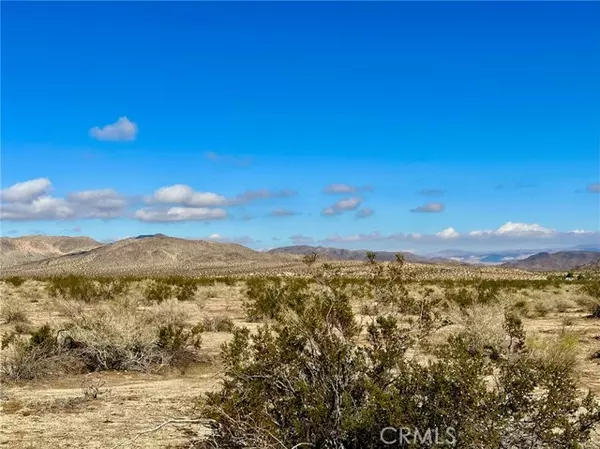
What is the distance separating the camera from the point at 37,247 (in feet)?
535

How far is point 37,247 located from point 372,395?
173 m

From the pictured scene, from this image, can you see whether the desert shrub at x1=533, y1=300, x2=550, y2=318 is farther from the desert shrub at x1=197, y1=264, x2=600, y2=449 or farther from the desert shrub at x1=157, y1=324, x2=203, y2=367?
→ the desert shrub at x1=197, y1=264, x2=600, y2=449

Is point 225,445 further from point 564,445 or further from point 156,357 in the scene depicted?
point 156,357

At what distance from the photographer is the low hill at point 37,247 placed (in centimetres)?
14950

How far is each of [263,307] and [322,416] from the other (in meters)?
15.9

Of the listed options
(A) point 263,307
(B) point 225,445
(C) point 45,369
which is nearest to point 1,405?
→ (C) point 45,369

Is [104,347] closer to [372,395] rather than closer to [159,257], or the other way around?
[372,395]

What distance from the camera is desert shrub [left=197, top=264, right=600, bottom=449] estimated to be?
5016mm

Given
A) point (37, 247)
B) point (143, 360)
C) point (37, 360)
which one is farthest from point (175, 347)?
point (37, 247)

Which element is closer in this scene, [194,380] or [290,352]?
[290,352]

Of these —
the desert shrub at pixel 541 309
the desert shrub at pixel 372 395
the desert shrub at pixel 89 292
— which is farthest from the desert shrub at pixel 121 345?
the desert shrub at pixel 541 309

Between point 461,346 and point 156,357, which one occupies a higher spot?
point 461,346

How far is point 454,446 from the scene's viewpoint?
482 centimetres

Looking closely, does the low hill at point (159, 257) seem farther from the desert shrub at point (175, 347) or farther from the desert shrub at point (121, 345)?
the desert shrub at point (121, 345)
